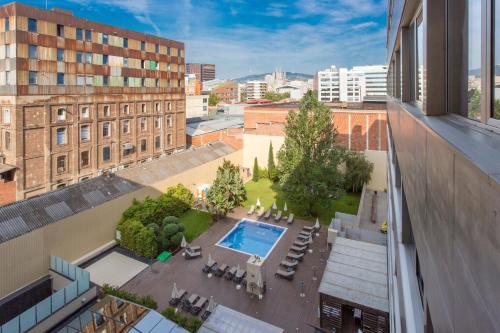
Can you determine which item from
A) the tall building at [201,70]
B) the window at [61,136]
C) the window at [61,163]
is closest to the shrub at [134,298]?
the window at [61,163]

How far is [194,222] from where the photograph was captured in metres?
20.2

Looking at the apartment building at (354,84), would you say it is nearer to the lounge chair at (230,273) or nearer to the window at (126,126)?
the window at (126,126)

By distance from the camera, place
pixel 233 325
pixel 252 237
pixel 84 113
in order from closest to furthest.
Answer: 1. pixel 233 325
2. pixel 252 237
3. pixel 84 113

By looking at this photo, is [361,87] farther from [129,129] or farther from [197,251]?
[197,251]

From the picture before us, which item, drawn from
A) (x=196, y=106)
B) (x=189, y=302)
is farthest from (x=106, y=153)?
(x=196, y=106)

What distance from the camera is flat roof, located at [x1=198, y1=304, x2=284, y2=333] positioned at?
9734mm

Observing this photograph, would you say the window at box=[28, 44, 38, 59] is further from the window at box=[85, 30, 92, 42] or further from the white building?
the white building

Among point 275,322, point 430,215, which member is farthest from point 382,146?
point 430,215

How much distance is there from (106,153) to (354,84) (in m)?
101

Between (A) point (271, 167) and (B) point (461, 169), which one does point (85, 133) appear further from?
(B) point (461, 169)

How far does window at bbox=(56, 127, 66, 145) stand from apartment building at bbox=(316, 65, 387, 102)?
97.7m

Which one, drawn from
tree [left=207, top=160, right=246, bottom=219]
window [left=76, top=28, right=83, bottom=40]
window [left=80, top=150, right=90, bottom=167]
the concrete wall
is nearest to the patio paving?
tree [left=207, top=160, right=246, bottom=219]

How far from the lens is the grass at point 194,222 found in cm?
1855

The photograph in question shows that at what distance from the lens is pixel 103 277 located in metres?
14.4
